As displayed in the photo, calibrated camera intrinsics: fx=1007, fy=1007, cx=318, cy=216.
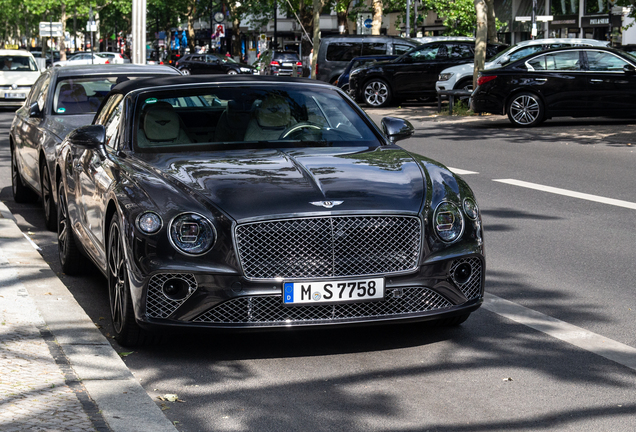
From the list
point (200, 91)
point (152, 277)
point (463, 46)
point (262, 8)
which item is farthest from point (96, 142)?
point (262, 8)

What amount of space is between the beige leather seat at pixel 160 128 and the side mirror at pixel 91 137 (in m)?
0.25

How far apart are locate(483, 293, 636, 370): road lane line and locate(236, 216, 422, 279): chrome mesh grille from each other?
110cm

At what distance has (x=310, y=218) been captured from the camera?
4879 mm

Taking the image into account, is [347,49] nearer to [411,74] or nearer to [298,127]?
[411,74]

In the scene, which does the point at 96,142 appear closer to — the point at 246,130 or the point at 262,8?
the point at 246,130

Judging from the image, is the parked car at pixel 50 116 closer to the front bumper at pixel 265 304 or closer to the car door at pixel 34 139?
the car door at pixel 34 139

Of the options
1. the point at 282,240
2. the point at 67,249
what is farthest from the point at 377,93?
the point at 282,240

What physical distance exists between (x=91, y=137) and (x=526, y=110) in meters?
15.8

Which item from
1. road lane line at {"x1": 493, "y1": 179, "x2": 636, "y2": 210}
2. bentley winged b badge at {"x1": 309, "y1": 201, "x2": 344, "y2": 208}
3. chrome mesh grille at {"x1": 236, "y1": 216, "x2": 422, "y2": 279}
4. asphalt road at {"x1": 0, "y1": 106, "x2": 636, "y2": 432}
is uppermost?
bentley winged b badge at {"x1": 309, "y1": 201, "x2": 344, "y2": 208}

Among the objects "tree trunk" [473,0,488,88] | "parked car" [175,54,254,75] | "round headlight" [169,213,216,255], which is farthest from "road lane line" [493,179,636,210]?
"parked car" [175,54,254,75]

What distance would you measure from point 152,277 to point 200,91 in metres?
2.00

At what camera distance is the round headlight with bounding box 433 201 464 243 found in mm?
5109

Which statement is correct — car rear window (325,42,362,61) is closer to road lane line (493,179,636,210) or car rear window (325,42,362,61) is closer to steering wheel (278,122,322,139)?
road lane line (493,179,636,210)

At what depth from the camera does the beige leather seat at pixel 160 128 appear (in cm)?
619
